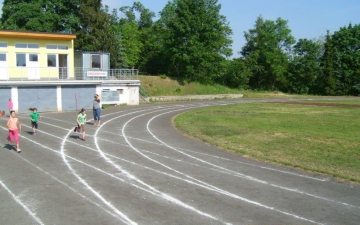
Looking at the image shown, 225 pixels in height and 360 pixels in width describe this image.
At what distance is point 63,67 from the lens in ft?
107

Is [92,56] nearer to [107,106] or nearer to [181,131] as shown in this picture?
[107,106]

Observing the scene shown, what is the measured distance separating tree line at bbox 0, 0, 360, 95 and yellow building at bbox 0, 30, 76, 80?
14.5 metres

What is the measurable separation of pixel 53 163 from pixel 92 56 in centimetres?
2460

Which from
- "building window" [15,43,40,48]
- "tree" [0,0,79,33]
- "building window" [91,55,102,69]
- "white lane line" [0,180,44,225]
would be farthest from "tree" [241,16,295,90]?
"white lane line" [0,180,44,225]

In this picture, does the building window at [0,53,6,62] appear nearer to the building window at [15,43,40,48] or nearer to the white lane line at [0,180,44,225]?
the building window at [15,43,40,48]

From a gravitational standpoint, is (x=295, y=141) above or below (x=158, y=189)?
above

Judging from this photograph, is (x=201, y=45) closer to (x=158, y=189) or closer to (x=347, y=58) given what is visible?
(x=347, y=58)

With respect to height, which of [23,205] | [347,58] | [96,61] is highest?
[347,58]

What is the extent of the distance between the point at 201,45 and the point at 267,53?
20.2 metres

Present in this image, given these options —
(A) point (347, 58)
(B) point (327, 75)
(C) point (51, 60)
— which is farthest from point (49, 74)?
(A) point (347, 58)

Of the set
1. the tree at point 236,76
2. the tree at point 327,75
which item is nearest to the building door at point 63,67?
the tree at point 236,76

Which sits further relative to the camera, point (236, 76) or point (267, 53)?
point (267, 53)

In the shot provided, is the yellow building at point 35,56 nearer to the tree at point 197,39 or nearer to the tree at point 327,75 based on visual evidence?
the tree at point 197,39

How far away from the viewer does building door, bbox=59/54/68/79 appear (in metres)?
32.8
